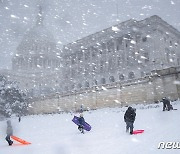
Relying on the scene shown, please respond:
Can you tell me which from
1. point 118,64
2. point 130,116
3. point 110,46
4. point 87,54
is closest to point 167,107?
point 130,116

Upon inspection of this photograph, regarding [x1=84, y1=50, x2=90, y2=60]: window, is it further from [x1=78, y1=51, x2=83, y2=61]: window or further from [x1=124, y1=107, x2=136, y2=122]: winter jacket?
[x1=124, y1=107, x2=136, y2=122]: winter jacket

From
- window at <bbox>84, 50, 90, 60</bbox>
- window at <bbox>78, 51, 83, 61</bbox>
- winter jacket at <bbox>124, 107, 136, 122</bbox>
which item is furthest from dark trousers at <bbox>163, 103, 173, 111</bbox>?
window at <bbox>78, 51, 83, 61</bbox>

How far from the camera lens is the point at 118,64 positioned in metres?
46.8

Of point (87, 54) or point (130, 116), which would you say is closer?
point (130, 116)

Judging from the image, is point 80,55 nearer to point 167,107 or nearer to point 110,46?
point 110,46

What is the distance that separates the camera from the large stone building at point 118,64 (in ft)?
84.9

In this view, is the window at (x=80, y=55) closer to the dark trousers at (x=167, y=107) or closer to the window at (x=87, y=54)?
the window at (x=87, y=54)

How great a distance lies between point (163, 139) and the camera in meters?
8.20

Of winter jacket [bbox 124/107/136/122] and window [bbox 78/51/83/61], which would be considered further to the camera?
window [bbox 78/51/83/61]

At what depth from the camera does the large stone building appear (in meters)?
25.9

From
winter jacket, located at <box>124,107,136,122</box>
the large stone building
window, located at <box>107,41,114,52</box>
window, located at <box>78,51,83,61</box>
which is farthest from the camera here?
window, located at <box>78,51,83,61</box>

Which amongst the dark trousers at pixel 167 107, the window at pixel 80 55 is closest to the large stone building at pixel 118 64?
the window at pixel 80 55

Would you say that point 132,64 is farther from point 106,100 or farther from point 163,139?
point 163,139

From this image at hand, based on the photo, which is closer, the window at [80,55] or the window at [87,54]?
the window at [87,54]
